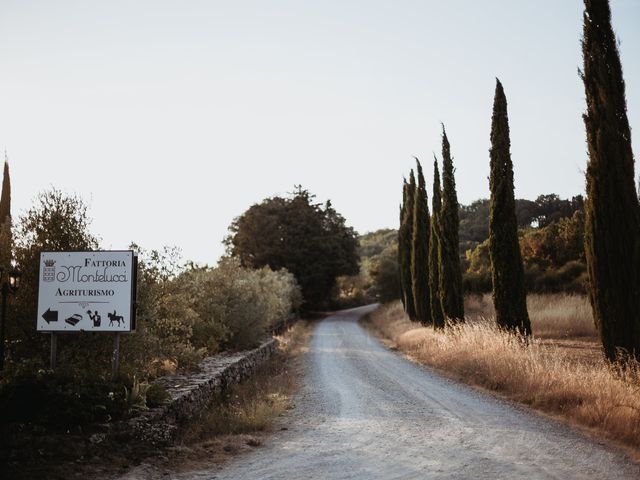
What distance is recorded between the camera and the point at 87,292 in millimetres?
8148

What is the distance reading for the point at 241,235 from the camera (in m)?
47.3

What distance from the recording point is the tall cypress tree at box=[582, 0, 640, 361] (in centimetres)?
1009

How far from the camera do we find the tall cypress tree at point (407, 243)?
1358 inches

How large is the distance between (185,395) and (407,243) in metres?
30.9

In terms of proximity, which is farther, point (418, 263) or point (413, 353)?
point (418, 263)

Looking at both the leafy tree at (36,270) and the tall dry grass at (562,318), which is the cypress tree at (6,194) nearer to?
the leafy tree at (36,270)

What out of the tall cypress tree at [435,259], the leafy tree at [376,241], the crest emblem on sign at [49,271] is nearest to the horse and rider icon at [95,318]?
the crest emblem on sign at [49,271]

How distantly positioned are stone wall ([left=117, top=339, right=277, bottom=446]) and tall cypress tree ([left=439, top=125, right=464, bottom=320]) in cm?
1073

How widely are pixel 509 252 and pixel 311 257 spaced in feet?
104

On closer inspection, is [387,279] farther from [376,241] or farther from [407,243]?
[376,241]

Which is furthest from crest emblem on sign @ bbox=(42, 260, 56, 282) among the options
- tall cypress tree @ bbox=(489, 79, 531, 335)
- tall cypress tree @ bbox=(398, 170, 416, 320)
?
tall cypress tree @ bbox=(398, 170, 416, 320)

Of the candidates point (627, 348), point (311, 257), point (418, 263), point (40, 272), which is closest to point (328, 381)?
point (627, 348)

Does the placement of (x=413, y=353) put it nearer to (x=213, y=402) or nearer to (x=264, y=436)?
(x=213, y=402)

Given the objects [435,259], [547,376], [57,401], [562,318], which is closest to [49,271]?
[57,401]
